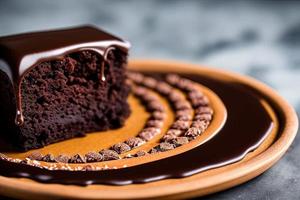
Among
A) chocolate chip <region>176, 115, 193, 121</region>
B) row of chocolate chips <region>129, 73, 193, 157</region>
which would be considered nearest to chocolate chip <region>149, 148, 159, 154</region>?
row of chocolate chips <region>129, 73, 193, 157</region>

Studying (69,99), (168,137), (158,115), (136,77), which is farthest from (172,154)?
(136,77)

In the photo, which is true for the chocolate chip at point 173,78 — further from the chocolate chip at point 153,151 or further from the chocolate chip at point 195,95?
the chocolate chip at point 153,151

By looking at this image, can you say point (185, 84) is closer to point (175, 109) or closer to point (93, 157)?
point (175, 109)

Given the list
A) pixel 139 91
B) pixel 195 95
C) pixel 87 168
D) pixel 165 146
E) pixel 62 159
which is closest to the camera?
pixel 87 168

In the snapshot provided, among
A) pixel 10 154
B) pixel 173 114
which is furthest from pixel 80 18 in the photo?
pixel 10 154

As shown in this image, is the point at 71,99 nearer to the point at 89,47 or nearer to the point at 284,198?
the point at 89,47

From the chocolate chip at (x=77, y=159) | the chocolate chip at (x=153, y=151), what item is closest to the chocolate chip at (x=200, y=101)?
the chocolate chip at (x=153, y=151)
